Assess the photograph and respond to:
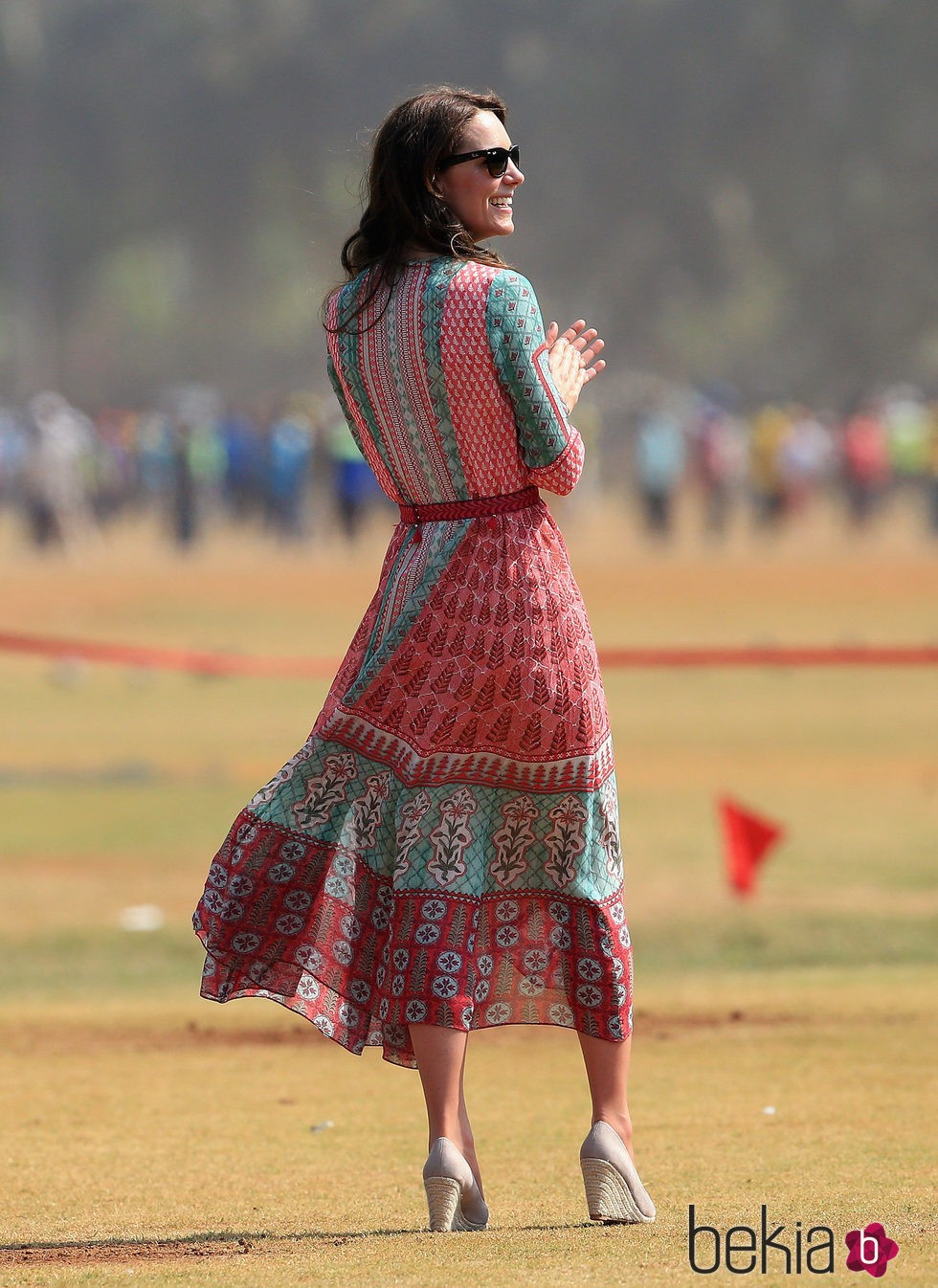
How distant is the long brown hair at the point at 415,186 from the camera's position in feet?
12.3

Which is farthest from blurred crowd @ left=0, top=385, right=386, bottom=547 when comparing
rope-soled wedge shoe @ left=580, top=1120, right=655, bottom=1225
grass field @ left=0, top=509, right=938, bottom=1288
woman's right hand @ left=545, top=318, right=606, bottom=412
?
rope-soled wedge shoe @ left=580, top=1120, right=655, bottom=1225

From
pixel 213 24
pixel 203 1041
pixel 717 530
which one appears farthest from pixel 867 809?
pixel 213 24

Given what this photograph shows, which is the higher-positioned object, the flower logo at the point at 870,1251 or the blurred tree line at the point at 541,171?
the blurred tree line at the point at 541,171

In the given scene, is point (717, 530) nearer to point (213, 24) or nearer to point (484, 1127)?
point (484, 1127)

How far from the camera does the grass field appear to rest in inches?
143

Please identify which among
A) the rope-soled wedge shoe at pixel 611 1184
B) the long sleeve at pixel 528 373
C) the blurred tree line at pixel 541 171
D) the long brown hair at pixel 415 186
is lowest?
the rope-soled wedge shoe at pixel 611 1184

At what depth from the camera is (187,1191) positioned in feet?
13.4

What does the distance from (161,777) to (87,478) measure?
59.5 feet

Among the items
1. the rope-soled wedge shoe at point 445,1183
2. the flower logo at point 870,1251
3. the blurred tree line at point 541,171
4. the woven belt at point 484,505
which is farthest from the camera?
the blurred tree line at point 541,171

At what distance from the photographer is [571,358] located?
3.79 m

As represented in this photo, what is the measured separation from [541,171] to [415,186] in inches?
1933

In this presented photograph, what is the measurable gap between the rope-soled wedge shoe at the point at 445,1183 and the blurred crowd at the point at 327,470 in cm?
2285

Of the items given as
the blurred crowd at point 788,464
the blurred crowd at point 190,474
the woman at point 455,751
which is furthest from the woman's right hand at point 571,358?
the blurred crowd at point 788,464

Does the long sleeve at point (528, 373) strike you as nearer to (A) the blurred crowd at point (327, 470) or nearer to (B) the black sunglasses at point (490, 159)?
(B) the black sunglasses at point (490, 159)
